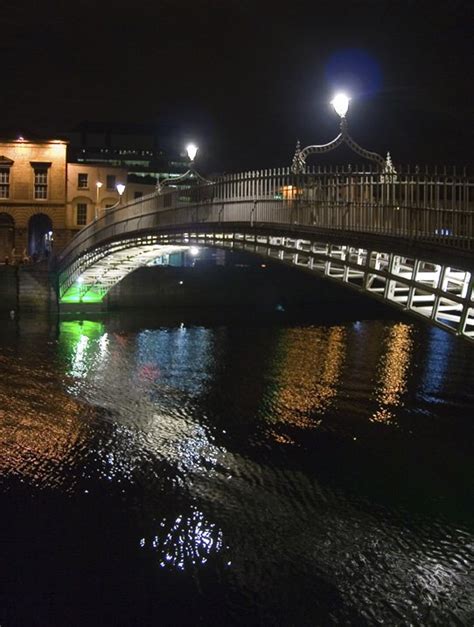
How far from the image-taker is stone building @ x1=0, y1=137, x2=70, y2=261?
181ft

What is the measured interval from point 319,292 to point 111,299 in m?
13.2

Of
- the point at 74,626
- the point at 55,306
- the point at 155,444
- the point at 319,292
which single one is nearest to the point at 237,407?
the point at 155,444

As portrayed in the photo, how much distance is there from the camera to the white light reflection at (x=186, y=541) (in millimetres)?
10469

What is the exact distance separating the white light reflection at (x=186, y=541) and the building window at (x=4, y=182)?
48.3 metres

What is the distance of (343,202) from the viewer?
15.1m

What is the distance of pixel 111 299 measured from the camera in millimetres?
43094

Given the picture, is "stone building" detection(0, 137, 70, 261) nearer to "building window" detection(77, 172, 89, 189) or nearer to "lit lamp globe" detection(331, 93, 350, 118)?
"building window" detection(77, 172, 89, 189)

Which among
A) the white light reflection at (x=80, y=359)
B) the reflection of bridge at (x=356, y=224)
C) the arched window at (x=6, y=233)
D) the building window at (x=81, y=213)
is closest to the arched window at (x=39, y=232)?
the building window at (x=81, y=213)

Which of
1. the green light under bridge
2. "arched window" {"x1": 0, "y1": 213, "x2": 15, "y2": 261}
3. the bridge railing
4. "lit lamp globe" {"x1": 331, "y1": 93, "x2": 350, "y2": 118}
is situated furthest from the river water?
"arched window" {"x1": 0, "y1": 213, "x2": 15, "y2": 261}

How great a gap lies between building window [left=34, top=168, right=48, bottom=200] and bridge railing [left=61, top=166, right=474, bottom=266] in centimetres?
3254

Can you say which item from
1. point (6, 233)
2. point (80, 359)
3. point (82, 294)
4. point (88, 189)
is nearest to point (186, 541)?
point (80, 359)

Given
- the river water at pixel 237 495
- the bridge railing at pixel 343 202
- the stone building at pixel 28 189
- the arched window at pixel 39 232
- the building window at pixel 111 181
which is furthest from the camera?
the arched window at pixel 39 232

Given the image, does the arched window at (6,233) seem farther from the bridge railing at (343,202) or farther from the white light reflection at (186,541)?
the white light reflection at (186,541)

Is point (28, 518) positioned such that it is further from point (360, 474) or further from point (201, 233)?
point (201, 233)
